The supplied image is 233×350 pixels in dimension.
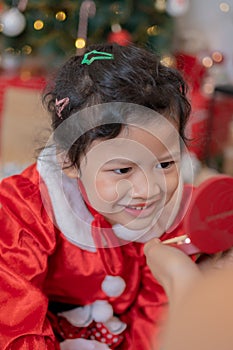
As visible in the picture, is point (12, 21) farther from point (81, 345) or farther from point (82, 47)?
point (81, 345)

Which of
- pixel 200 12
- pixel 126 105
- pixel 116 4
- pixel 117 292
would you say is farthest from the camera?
pixel 200 12

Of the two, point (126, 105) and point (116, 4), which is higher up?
point (126, 105)

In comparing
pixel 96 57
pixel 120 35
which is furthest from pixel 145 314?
pixel 120 35

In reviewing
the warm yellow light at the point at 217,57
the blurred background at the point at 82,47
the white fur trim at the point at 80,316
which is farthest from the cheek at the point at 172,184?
the warm yellow light at the point at 217,57

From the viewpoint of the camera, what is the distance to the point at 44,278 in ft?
2.85

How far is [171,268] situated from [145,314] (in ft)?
1.11

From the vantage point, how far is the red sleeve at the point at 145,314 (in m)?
0.92

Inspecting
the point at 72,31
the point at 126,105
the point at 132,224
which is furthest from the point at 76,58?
the point at 72,31

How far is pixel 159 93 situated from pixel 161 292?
340 millimetres

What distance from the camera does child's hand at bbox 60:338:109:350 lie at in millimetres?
882

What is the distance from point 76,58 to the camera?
34.0 inches

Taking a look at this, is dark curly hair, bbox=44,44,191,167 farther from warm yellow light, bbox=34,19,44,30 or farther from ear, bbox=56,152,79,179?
warm yellow light, bbox=34,19,44,30

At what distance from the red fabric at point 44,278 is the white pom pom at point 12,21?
1.34 meters

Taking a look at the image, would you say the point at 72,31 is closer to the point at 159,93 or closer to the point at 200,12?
the point at 200,12
